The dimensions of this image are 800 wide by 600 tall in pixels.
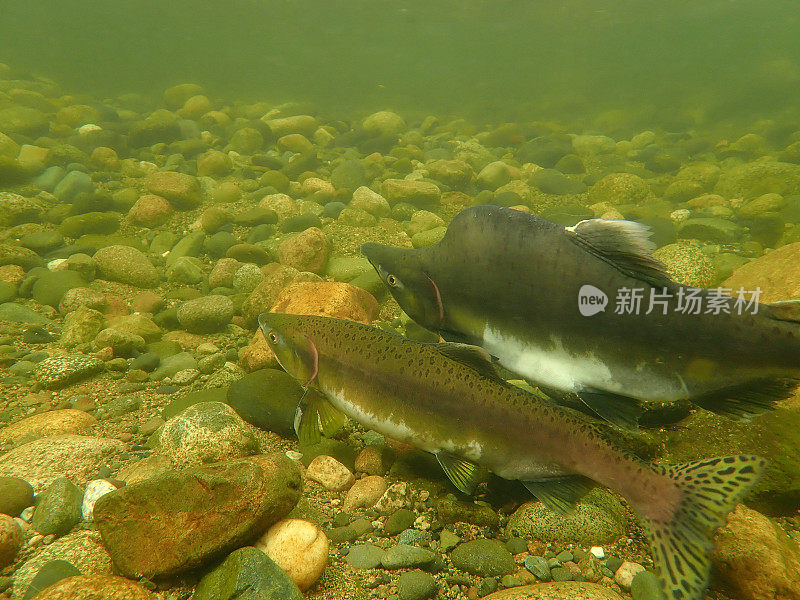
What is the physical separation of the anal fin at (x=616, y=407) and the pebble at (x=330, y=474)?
5.53 ft

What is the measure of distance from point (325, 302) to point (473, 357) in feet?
6.64

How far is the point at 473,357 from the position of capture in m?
2.35

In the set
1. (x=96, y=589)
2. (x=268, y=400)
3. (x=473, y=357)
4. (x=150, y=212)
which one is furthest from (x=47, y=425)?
(x=150, y=212)

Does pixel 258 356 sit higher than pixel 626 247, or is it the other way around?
pixel 626 247

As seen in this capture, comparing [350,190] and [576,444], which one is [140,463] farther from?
[350,190]

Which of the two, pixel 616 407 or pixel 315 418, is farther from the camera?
pixel 315 418

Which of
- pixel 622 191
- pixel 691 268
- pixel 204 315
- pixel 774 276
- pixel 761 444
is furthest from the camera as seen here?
pixel 622 191

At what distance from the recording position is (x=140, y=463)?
9.44 feet

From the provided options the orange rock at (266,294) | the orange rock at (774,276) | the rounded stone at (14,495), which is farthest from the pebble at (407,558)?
the orange rock at (266,294)

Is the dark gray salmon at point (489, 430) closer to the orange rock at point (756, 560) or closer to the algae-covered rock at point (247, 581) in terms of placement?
the orange rock at point (756, 560)

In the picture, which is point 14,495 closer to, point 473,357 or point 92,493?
point 92,493

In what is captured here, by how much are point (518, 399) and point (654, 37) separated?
322 feet

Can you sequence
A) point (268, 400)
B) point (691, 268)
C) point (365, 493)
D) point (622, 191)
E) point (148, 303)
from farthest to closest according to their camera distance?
point (622, 191)
point (148, 303)
point (691, 268)
point (268, 400)
point (365, 493)

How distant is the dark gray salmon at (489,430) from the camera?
1.78 metres
